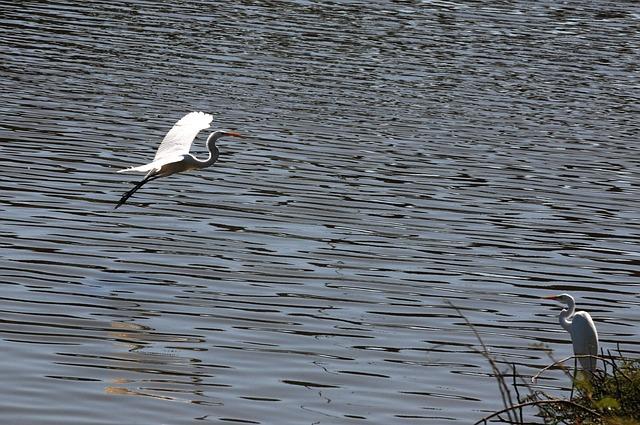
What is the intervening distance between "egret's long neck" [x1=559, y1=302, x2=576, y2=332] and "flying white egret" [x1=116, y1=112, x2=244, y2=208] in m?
5.01

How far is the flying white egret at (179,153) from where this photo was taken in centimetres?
1388

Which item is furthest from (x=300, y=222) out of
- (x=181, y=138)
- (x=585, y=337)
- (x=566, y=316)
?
(x=585, y=337)

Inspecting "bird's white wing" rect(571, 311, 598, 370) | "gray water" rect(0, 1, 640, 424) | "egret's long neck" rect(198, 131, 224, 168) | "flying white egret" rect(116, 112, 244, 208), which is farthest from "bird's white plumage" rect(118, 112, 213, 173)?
"bird's white wing" rect(571, 311, 598, 370)

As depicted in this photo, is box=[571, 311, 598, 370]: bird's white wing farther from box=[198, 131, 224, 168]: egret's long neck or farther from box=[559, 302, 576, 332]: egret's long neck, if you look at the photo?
box=[198, 131, 224, 168]: egret's long neck

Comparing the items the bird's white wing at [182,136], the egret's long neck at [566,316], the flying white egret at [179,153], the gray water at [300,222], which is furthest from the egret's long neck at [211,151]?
the egret's long neck at [566,316]

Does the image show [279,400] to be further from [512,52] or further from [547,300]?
[512,52]

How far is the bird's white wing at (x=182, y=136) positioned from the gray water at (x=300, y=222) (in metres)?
0.55

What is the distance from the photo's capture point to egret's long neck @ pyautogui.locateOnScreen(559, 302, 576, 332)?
973 centimetres

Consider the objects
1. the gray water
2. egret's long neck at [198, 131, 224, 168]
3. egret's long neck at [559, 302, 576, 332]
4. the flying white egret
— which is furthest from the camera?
egret's long neck at [198, 131, 224, 168]

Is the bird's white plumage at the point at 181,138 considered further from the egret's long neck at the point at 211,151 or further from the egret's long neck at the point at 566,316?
the egret's long neck at the point at 566,316

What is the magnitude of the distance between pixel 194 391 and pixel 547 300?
3.85m

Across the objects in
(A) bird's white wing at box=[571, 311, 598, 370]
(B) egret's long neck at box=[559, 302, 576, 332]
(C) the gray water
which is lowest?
(C) the gray water

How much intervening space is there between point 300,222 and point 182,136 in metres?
1.77

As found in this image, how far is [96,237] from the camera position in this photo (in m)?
12.7
